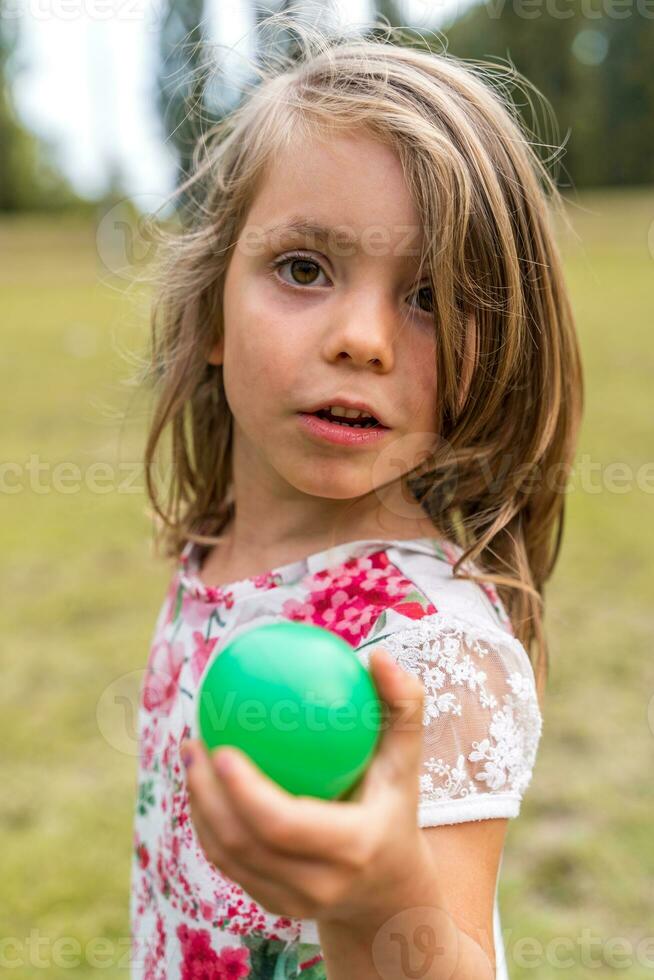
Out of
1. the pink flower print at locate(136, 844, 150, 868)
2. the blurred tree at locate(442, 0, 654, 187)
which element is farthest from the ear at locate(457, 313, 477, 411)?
the blurred tree at locate(442, 0, 654, 187)

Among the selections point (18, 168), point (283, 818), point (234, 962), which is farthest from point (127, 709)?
point (18, 168)

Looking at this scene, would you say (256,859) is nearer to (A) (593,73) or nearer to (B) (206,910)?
(B) (206,910)

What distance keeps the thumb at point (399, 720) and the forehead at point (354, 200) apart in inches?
21.4

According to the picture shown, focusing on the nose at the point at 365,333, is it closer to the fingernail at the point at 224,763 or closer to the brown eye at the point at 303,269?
the brown eye at the point at 303,269

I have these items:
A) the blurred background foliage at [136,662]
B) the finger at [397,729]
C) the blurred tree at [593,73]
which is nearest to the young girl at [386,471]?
the finger at [397,729]

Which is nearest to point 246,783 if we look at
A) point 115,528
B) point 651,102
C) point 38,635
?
point 38,635

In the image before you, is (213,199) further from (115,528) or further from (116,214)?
(115,528)

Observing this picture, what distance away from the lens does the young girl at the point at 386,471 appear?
3.48 ft

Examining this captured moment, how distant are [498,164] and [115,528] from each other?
13.2 ft

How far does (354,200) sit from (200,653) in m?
0.64

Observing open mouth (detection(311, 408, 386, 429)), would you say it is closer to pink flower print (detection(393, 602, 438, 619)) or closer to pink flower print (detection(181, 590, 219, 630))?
pink flower print (detection(393, 602, 438, 619))

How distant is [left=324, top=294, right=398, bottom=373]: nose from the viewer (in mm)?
1160

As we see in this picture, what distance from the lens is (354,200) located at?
1.21 meters

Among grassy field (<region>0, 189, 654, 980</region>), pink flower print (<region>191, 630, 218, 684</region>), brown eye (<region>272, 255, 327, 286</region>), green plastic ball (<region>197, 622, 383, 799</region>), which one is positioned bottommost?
grassy field (<region>0, 189, 654, 980</region>)
